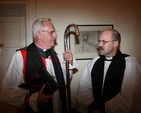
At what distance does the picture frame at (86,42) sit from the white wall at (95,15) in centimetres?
6

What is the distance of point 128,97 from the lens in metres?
1.36

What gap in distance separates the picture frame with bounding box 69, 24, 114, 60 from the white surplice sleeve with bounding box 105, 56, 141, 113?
2.36 ft

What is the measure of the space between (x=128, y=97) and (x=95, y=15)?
1193 mm

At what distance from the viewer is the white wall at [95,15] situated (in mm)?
1936

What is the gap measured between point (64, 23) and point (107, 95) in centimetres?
108

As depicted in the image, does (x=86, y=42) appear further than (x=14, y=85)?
Yes

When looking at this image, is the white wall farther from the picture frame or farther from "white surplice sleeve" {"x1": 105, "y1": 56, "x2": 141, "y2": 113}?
"white surplice sleeve" {"x1": 105, "y1": 56, "x2": 141, "y2": 113}

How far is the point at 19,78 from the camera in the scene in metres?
1.31

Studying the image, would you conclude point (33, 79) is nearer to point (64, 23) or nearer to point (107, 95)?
point (107, 95)

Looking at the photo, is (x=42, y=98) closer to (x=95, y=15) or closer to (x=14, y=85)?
(x=14, y=85)

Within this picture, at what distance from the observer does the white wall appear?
194 cm

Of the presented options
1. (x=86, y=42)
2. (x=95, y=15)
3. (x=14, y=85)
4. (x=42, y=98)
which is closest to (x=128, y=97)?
(x=42, y=98)

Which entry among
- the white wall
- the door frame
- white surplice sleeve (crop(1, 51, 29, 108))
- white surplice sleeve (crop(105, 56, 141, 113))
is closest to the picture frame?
the white wall

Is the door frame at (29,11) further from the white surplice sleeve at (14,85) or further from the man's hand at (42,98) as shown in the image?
the man's hand at (42,98)
